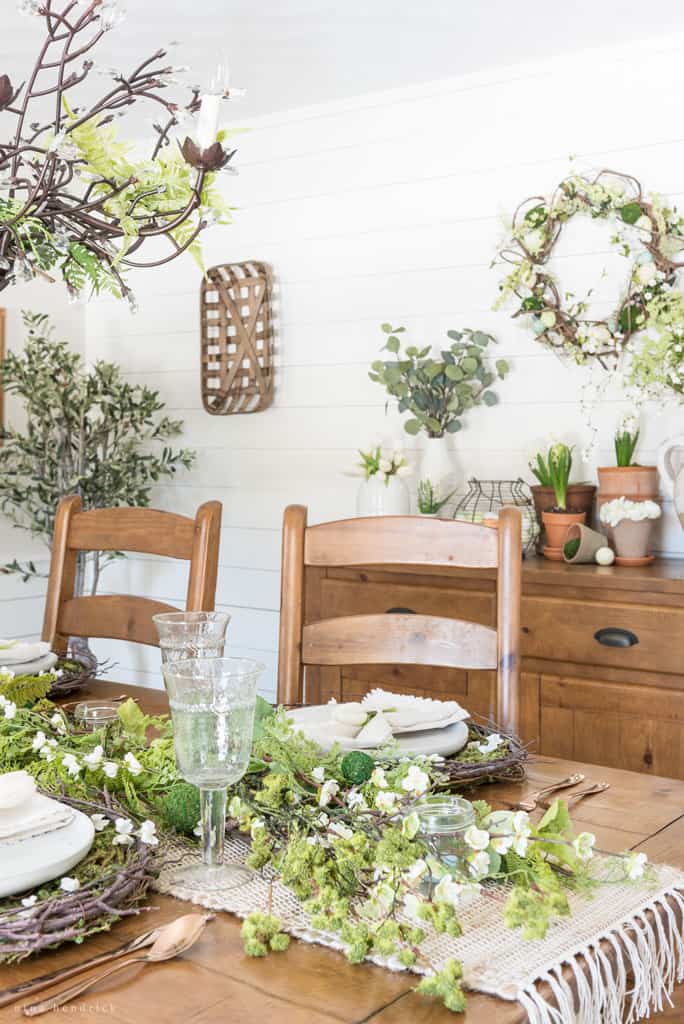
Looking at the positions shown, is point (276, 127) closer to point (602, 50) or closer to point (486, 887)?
point (602, 50)

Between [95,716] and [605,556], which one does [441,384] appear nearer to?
[605,556]

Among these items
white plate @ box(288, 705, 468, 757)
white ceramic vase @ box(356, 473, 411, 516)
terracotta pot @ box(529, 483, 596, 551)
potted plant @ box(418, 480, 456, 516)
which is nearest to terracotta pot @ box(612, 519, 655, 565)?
terracotta pot @ box(529, 483, 596, 551)

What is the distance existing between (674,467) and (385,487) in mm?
846

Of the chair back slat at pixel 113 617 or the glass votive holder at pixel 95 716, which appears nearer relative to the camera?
the glass votive holder at pixel 95 716

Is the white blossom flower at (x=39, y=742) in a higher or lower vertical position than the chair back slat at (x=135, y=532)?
lower

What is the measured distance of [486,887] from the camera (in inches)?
35.9

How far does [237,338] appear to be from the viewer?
150 inches

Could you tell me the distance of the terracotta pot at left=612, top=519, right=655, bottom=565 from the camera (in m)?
2.78

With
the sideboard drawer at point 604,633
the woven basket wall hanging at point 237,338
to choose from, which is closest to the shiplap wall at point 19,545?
the woven basket wall hanging at point 237,338

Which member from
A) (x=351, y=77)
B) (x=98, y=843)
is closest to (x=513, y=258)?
(x=351, y=77)

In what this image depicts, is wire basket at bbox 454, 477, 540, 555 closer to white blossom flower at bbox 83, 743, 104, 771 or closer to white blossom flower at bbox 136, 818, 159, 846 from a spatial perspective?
white blossom flower at bbox 83, 743, 104, 771

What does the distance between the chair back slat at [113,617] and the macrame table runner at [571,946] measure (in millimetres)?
1002

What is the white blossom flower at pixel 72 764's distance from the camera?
106 centimetres

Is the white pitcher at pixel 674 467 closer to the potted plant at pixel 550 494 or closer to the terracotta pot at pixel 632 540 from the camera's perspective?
the terracotta pot at pixel 632 540
